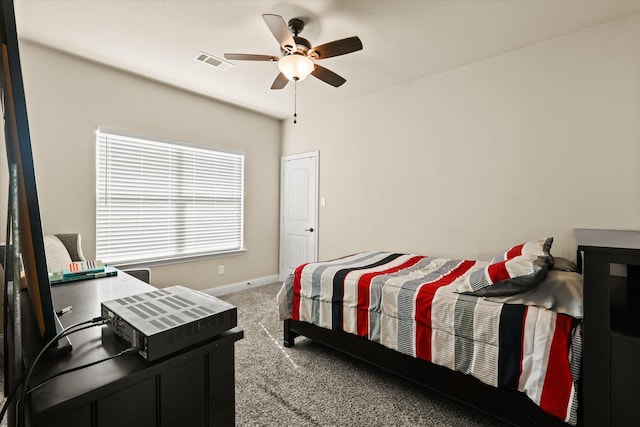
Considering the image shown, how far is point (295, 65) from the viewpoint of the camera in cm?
242

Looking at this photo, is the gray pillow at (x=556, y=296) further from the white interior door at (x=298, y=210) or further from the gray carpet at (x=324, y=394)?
the white interior door at (x=298, y=210)

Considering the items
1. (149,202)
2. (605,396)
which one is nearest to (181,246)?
(149,202)

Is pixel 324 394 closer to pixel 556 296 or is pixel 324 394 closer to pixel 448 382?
pixel 448 382

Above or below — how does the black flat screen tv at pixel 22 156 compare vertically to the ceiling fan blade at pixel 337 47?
below

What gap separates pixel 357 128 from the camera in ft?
13.5

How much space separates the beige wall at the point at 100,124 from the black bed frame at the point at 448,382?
7.88ft

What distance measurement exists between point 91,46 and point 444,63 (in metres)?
3.32

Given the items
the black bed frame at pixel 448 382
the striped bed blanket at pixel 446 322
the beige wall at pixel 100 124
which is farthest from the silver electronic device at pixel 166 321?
the beige wall at pixel 100 124

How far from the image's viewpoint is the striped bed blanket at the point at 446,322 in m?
1.50

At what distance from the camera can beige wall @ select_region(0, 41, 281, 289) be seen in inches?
114

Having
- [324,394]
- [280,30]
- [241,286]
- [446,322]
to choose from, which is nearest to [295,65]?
[280,30]

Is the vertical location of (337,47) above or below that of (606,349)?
above

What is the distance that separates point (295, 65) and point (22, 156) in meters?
2.08

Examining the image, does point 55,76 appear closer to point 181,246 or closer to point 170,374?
point 181,246
